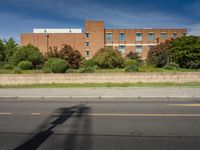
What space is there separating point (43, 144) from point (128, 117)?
11.9 feet

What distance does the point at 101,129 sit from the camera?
243 inches

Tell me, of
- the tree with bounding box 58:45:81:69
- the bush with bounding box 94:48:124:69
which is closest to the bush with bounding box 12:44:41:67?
the tree with bounding box 58:45:81:69

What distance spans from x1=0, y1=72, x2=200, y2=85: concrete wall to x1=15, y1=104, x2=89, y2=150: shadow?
970 centimetres

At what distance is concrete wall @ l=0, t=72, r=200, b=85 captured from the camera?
60.4ft

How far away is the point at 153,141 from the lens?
5.14m

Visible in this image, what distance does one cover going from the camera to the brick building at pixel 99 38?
59.5 meters

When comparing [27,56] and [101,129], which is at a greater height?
[27,56]

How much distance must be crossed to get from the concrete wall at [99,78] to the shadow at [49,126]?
31.8ft

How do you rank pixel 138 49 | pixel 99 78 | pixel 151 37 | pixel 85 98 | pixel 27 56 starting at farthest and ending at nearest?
1. pixel 138 49
2. pixel 151 37
3. pixel 27 56
4. pixel 99 78
5. pixel 85 98

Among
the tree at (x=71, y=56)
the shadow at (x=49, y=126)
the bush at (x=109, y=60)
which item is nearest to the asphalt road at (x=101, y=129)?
the shadow at (x=49, y=126)

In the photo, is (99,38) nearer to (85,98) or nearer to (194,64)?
(194,64)

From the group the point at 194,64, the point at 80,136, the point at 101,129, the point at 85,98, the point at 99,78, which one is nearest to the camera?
the point at 80,136

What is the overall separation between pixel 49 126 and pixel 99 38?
54.3 metres

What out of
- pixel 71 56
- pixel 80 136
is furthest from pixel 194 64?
pixel 80 136
